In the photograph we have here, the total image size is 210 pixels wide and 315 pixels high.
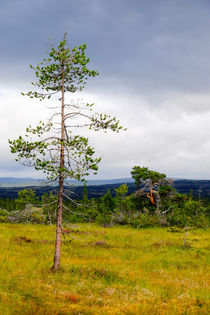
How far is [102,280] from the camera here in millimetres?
12828

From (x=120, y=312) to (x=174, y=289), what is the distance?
4388mm

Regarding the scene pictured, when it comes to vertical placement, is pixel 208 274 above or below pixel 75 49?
below

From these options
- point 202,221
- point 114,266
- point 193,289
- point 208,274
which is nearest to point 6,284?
point 114,266

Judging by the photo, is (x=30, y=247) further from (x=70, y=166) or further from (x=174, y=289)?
(x=174, y=289)

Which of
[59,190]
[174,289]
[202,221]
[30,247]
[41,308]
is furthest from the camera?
[202,221]

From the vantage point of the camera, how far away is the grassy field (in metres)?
9.16

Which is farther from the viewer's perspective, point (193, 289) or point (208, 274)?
point (208, 274)

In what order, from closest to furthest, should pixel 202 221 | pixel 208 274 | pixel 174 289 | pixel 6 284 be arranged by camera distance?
pixel 6 284
pixel 174 289
pixel 208 274
pixel 202 221

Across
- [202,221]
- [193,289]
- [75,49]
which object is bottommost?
[202,221]

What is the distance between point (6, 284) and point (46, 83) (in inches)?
411

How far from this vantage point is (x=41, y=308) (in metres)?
8.60

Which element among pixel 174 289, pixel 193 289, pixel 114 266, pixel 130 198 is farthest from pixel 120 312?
pixel 130 198

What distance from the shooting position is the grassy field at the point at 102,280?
9.16 meters

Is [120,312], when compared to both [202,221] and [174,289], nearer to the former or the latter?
[174,289]
